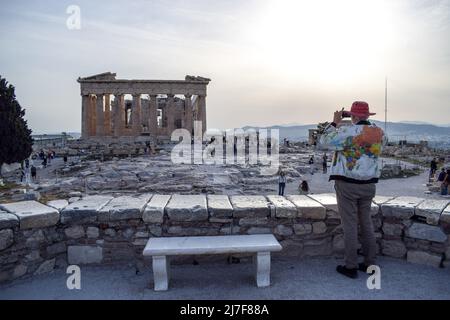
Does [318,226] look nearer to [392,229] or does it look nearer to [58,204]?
[392,229]

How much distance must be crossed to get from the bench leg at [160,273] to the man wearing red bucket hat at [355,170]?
2.13 m

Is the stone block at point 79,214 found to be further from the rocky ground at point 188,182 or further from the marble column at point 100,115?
the marble column at point 100,115

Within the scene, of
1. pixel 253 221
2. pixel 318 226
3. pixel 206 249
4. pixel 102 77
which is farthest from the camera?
pixel 102 77

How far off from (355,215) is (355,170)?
21.7 inches

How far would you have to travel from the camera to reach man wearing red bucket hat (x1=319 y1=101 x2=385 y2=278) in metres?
4.14

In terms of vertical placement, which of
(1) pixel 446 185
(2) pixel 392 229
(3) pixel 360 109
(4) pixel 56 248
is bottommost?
(1) pixel 446 185

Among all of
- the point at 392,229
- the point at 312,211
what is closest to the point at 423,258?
the point at 392,229

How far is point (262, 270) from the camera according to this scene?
13.2 feet

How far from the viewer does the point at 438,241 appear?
4.50 m

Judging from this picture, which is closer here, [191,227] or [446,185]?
[191,227]

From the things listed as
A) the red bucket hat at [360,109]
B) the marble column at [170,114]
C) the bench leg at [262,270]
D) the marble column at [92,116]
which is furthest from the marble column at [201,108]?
the bench leg at [262,270]
